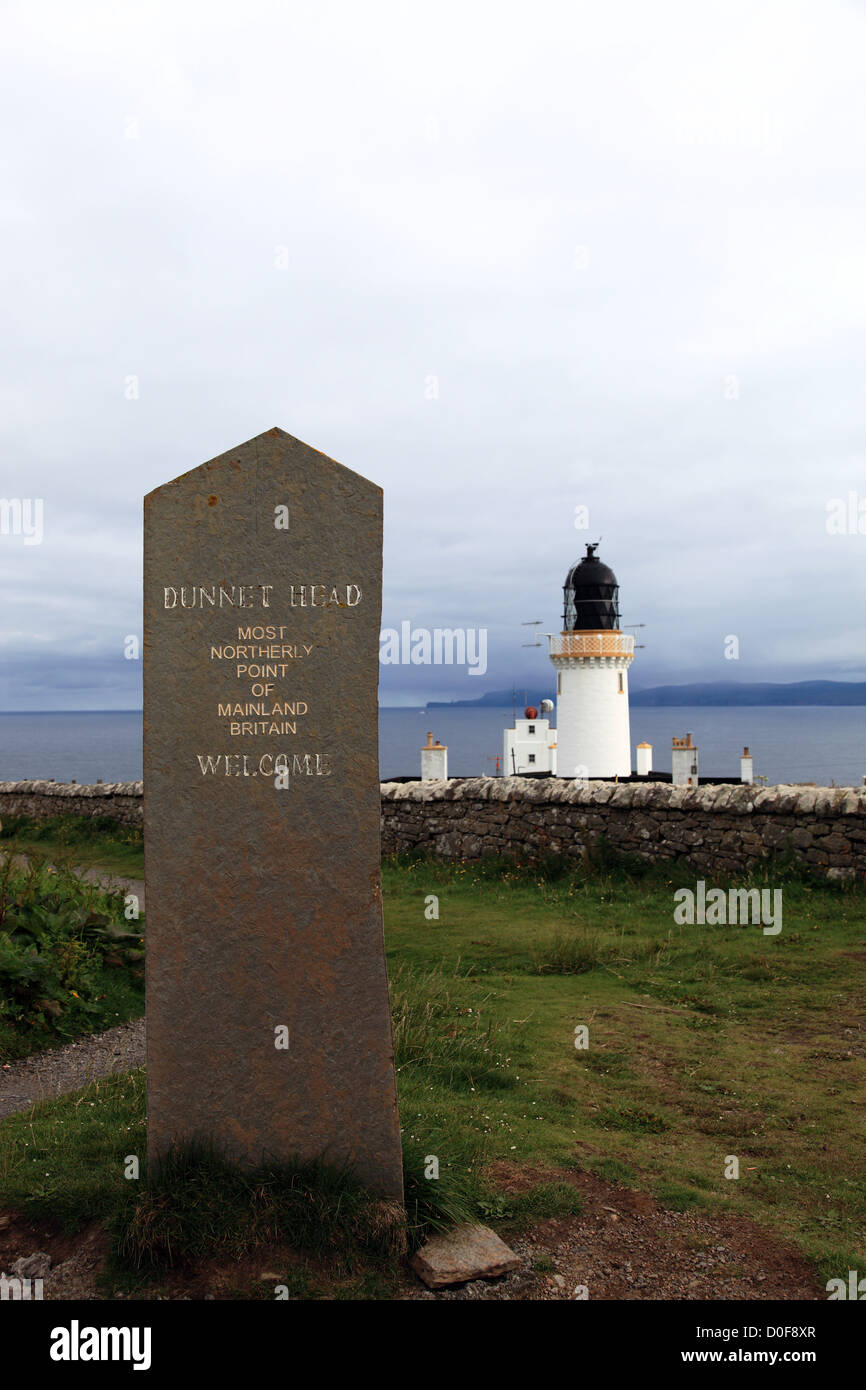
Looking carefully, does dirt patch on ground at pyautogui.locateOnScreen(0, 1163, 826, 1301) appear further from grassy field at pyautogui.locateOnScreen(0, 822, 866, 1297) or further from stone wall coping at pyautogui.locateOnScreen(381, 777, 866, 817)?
stone wall coping at pyautogui.locateOnScreen(381, 777, 866, 817)

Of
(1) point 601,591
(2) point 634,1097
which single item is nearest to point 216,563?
(2) point 634,1097

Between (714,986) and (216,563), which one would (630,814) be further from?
(216,563)

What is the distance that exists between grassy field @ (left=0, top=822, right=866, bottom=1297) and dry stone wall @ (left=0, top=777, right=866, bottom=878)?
788 millimetres

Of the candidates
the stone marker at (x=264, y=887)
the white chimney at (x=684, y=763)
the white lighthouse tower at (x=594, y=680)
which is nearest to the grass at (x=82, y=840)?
the stone marker at (x=264, y=887)

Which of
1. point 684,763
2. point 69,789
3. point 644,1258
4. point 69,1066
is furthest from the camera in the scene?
point 684,763

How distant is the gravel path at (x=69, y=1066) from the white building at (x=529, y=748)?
36.9 meters

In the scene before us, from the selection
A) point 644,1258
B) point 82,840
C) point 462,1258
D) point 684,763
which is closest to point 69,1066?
point 462,1258

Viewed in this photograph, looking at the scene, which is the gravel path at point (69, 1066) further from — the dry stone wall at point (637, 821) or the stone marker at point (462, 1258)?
the dry stone wall at point (637, 821)

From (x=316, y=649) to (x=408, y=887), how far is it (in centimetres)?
906

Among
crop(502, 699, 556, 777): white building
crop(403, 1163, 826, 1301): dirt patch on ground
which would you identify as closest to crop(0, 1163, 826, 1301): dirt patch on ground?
crop(403, 1163, 826, 1301): dirt patch on ground

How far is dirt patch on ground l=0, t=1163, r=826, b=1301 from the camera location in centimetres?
379

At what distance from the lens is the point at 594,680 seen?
126 feet

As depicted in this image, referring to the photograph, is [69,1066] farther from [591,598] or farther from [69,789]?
[591,598]

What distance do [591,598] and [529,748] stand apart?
9.03m
